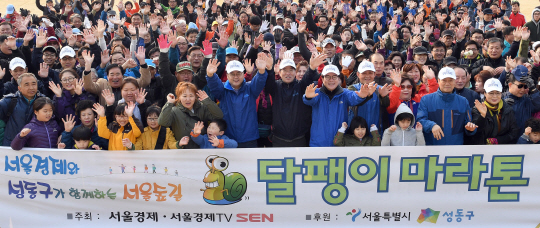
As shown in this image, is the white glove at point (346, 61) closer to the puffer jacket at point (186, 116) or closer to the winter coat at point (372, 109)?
the winter coat at point (372, 109)

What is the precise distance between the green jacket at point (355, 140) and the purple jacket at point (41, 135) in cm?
333

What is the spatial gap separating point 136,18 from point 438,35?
23.6 ft

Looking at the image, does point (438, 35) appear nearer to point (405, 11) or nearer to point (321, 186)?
point (405, 11)

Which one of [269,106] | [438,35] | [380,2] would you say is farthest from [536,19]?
[269,106]

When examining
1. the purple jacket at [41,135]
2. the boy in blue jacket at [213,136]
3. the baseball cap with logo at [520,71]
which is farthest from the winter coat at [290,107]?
the baseball cap with logo at [520,71]

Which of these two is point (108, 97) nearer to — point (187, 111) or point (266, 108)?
point (187, 111)

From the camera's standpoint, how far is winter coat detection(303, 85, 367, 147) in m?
5.38

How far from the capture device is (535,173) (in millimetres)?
5031

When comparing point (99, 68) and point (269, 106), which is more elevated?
point (99, 68)

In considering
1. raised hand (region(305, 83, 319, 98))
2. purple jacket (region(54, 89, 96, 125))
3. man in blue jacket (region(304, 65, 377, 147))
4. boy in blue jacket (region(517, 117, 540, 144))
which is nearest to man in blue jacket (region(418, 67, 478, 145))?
boy in blue jacket (region(517, 117, 540, 144))

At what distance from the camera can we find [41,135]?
536 centimetres

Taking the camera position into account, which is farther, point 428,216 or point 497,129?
point 497,129

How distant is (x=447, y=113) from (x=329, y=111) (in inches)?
54.2

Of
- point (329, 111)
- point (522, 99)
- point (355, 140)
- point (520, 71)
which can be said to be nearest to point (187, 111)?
point (329, 111)
